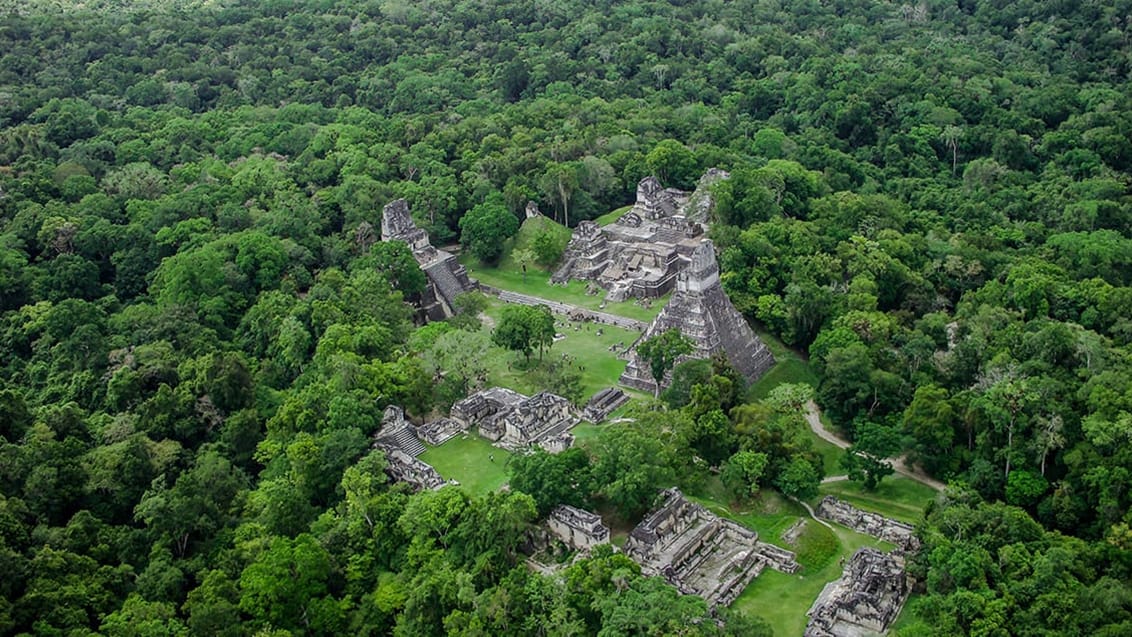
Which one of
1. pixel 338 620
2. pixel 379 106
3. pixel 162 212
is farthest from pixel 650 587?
pixel 379 106

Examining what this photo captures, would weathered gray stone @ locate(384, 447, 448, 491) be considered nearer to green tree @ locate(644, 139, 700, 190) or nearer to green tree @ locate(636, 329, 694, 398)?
green tree @ locate(636, 329, 694, 398)

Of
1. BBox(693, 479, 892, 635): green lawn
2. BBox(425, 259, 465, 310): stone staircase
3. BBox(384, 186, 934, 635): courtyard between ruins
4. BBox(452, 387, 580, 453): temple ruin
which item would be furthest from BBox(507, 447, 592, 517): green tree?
BBox(425, 259, 465, 310): stone staircase

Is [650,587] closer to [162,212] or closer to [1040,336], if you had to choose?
[1040,336]

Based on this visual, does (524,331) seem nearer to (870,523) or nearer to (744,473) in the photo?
(744,473)

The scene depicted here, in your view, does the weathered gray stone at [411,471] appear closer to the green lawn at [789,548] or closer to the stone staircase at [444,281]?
the green lawn at [789,548]

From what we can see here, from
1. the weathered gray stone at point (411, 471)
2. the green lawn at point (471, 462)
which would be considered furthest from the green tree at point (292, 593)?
the green lawn at point (471, 462)

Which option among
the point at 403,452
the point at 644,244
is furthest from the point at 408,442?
the point at 644,244
